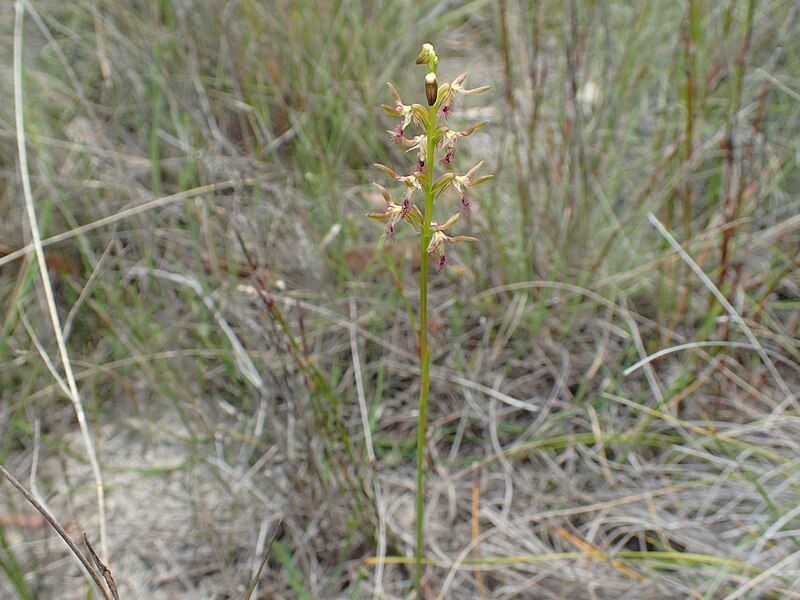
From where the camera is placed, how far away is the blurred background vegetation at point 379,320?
175cm

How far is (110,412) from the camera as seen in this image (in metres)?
2.12

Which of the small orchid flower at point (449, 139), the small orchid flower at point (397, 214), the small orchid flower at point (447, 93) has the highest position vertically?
the small orchid flower at point (447, 93)

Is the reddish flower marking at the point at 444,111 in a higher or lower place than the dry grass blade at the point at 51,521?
higher

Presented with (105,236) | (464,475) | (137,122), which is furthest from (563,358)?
(137,122)

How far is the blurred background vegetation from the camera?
5.74 ft

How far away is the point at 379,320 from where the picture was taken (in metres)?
2.16

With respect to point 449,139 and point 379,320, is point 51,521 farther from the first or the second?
point 379,320

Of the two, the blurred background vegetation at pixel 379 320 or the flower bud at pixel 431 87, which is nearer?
the flower bud at pixel 431 87

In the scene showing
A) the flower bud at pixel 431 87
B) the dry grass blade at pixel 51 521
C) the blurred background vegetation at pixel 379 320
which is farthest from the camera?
the blurred background vegetation at pixel 379 320

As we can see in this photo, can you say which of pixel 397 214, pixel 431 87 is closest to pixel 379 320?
pixel 397 214

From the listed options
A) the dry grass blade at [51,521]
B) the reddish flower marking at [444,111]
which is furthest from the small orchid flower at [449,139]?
the dry grass blade at [51,521]

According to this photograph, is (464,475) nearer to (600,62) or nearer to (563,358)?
(563,358)

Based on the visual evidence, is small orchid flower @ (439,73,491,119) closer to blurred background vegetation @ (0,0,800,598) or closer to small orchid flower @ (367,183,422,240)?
small orchid flower @ (367,183,422,240)

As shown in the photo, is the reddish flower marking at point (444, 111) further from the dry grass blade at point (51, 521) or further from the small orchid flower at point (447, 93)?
the dry grass blade at point (51, 521)
